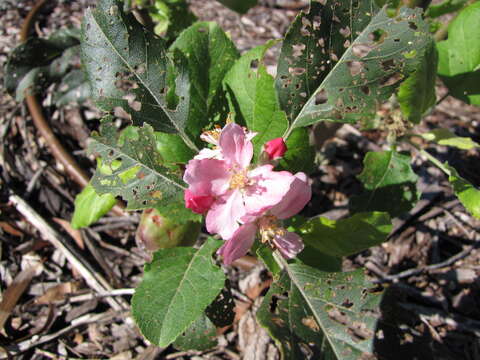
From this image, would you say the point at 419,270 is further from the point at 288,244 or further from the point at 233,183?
the point at 233,183

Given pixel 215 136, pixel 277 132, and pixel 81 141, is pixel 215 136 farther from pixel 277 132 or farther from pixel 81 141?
pixel 81 141

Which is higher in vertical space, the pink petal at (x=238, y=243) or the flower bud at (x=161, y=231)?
the pink petal at (x=238, y=243)

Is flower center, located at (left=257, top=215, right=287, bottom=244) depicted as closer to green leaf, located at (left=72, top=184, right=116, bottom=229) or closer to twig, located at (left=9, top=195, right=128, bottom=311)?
green leaf, located at (left=72, top=184, right=116, bottom=229)

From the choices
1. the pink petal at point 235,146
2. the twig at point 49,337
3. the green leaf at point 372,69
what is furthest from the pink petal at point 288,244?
the twig at point 49,337

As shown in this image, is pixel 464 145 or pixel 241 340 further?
pixel 241 340

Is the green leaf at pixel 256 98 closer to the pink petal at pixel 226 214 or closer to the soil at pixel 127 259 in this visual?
the pink petal at pixel 226 214

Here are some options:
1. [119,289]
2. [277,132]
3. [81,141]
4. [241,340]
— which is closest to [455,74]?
[277,132]

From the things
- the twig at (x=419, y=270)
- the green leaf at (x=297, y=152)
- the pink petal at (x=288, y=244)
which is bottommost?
the twig at (x=419, y=270)
